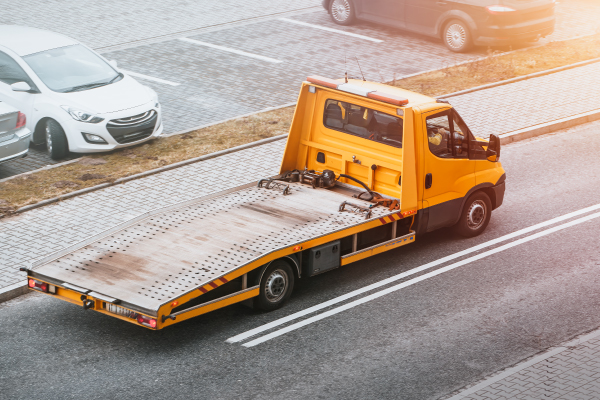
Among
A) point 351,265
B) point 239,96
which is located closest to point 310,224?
point 351,265

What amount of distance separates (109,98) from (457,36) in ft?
31.1

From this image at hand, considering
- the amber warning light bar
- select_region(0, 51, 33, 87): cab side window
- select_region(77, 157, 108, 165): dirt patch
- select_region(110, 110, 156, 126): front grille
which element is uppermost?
the amber warning light bar

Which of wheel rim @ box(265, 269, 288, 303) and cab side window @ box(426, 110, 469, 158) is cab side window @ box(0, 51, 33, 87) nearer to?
wheel rim @ box(265, 269, 288, 303)

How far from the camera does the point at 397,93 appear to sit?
10.8 metres

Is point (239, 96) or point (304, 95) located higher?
point (304, 95)

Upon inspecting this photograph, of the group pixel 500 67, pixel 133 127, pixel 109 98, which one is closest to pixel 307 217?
pixel 133 127

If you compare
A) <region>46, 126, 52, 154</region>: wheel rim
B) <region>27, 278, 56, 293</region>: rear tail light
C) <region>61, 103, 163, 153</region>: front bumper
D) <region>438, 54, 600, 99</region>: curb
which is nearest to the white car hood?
<region>61, 103, 163, 153</region>: front bumper

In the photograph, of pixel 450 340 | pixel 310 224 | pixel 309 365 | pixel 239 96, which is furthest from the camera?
pixel 239 96

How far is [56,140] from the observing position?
13820mm

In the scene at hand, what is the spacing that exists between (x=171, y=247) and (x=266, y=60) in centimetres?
1096

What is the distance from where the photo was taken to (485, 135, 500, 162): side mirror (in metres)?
10.9

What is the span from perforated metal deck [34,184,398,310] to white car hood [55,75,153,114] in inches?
164

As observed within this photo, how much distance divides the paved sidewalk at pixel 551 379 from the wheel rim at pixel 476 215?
2.94 metres

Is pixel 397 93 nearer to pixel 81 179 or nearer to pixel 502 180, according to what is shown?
pixel 502 180
